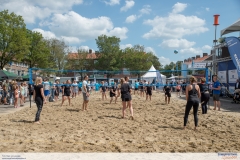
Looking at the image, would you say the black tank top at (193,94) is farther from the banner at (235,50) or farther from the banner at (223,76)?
the banner at (223,76)

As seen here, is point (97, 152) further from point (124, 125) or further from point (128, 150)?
point (124, 125)

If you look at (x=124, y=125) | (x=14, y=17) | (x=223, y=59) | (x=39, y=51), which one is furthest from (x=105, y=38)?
(x=124, y=125)

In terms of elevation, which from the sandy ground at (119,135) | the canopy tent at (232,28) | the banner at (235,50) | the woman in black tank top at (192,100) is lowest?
the sandy ground at (119,135)

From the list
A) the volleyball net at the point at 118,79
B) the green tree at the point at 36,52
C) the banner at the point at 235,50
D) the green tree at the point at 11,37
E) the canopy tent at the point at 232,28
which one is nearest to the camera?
the banner at the point at 235,50

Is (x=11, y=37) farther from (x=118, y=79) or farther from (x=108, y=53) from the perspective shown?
(x=108, y=53)

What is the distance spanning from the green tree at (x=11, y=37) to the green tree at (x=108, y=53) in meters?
32.8

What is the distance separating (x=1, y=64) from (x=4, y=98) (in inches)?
770

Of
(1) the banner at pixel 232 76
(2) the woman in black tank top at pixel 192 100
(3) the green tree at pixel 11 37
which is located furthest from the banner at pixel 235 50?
(3) the green tree at pixel 11 37

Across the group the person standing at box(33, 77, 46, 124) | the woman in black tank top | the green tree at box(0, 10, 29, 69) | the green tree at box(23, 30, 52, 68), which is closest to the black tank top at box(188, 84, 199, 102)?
the woman in black tank top

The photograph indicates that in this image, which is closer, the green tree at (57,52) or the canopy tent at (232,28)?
the canopy tent at (232,28)

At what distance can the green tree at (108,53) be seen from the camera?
62.3 m

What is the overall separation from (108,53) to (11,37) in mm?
35422

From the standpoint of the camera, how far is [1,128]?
6223 mm

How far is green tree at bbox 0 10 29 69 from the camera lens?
2884cm
